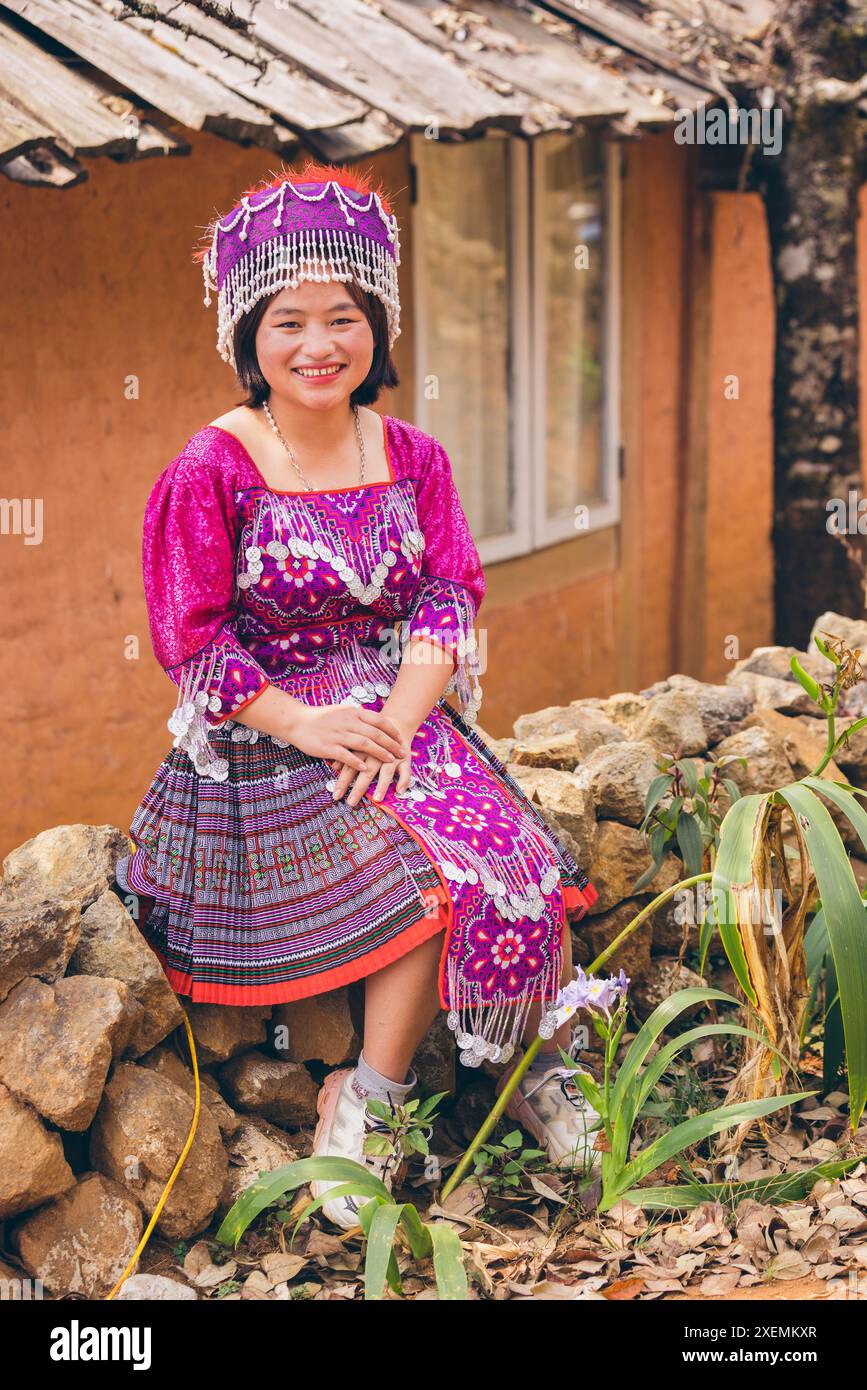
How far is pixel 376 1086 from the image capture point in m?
3.03

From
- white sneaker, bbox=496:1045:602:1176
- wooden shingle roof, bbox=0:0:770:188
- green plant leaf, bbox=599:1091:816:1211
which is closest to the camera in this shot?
green plant leaf, bbox=599:1091:816:1211

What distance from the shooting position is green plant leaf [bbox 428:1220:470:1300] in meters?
2.68

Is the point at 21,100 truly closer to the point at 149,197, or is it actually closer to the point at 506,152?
the point at 149,197

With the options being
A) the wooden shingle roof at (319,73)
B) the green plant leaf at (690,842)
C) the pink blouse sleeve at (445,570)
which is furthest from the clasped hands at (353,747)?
the wooden shingle roof at (319,73)

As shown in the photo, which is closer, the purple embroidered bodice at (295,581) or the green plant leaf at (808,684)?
the purple embroidered bodice at (295,581)

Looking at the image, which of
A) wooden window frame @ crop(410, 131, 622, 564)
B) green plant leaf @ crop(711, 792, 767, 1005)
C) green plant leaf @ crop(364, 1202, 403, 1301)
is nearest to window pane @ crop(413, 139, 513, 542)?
wooden window frame @ crop(410, 131, 622, 564)

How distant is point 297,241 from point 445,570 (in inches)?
29.1

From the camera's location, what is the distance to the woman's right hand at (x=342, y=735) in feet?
10.0

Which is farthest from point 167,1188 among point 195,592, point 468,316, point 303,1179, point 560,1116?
point 468,316

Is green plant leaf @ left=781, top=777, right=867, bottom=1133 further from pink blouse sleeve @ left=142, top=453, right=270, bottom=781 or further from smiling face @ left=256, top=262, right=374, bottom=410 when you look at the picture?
smiling face @ left=256, top=262, right=374, bottom=410

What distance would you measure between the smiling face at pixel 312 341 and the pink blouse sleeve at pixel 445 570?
32cm

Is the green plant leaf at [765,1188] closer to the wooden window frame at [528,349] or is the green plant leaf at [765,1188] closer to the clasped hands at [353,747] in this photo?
the clasped hands at [353,747]

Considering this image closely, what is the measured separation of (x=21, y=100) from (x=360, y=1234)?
2.73 metres

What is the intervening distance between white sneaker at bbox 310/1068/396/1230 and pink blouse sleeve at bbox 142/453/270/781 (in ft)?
2.50
